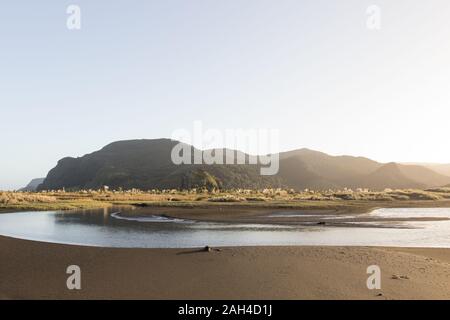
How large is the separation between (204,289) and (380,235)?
23.0 meters

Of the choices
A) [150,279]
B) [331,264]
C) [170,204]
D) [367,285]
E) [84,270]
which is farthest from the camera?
[170,204]

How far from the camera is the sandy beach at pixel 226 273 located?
14547 mm

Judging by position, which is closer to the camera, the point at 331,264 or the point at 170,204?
the point at 331,264

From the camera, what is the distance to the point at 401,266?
19266mm

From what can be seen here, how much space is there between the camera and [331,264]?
1962 cm

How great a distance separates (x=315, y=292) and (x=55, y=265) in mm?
12033

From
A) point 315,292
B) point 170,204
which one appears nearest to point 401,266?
point 315,292

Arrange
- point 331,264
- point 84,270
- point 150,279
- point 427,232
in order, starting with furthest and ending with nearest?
point 427,232, point 331,264, point 84,270, point 150,279

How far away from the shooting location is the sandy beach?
14547 mm

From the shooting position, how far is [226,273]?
17609 mm

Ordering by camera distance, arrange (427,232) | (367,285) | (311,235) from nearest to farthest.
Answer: (367,285)
(311,235)
(427,232)
